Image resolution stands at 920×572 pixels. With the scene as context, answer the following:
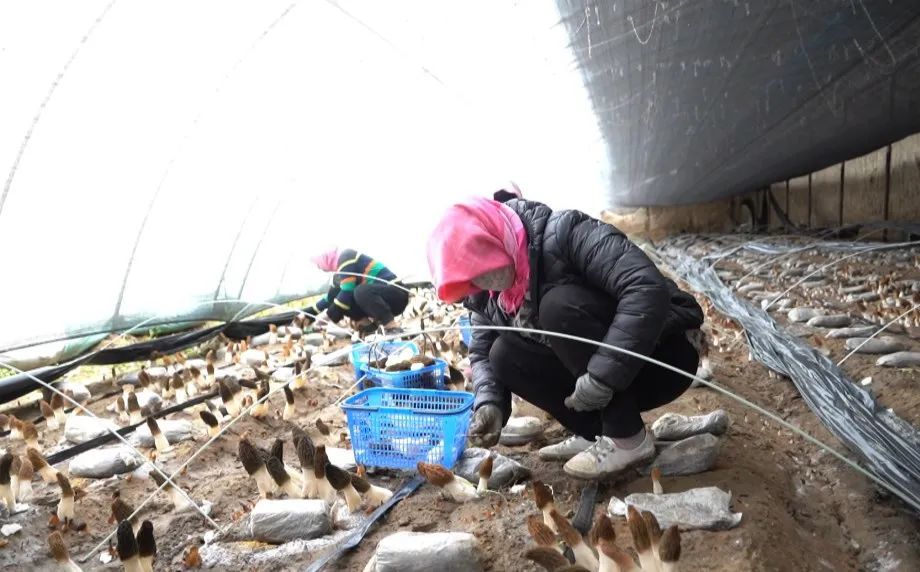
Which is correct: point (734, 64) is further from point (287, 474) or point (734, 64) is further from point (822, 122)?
point (287, 474)

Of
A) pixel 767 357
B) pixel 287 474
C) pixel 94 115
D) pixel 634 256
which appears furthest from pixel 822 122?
pixel 94 115

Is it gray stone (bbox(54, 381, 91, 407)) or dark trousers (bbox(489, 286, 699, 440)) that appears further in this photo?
gray stone (bbox(54, 381, 91, 407))

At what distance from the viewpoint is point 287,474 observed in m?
2.62

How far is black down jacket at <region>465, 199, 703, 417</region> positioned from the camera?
2191 millimetres

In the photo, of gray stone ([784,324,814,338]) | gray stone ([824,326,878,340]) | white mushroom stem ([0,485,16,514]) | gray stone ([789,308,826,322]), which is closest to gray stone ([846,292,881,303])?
gray stone ([789,308,826,322])

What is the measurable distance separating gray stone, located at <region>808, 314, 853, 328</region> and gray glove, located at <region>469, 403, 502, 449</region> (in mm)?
2914

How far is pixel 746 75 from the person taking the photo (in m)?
4.05

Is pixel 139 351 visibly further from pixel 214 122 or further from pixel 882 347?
pixel 882 347

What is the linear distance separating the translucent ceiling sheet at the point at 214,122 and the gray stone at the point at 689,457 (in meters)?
1.30

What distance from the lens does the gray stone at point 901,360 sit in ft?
10.9

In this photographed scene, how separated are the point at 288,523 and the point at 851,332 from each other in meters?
3.61

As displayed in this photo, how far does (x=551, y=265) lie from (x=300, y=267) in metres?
8.92

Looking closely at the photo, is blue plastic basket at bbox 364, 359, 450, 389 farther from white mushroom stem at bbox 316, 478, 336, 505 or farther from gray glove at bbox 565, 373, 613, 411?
gray glove at bbox 565, 373, 613, 411

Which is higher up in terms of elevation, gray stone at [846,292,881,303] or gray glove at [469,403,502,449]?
gray glove at [469,403,502,449]
